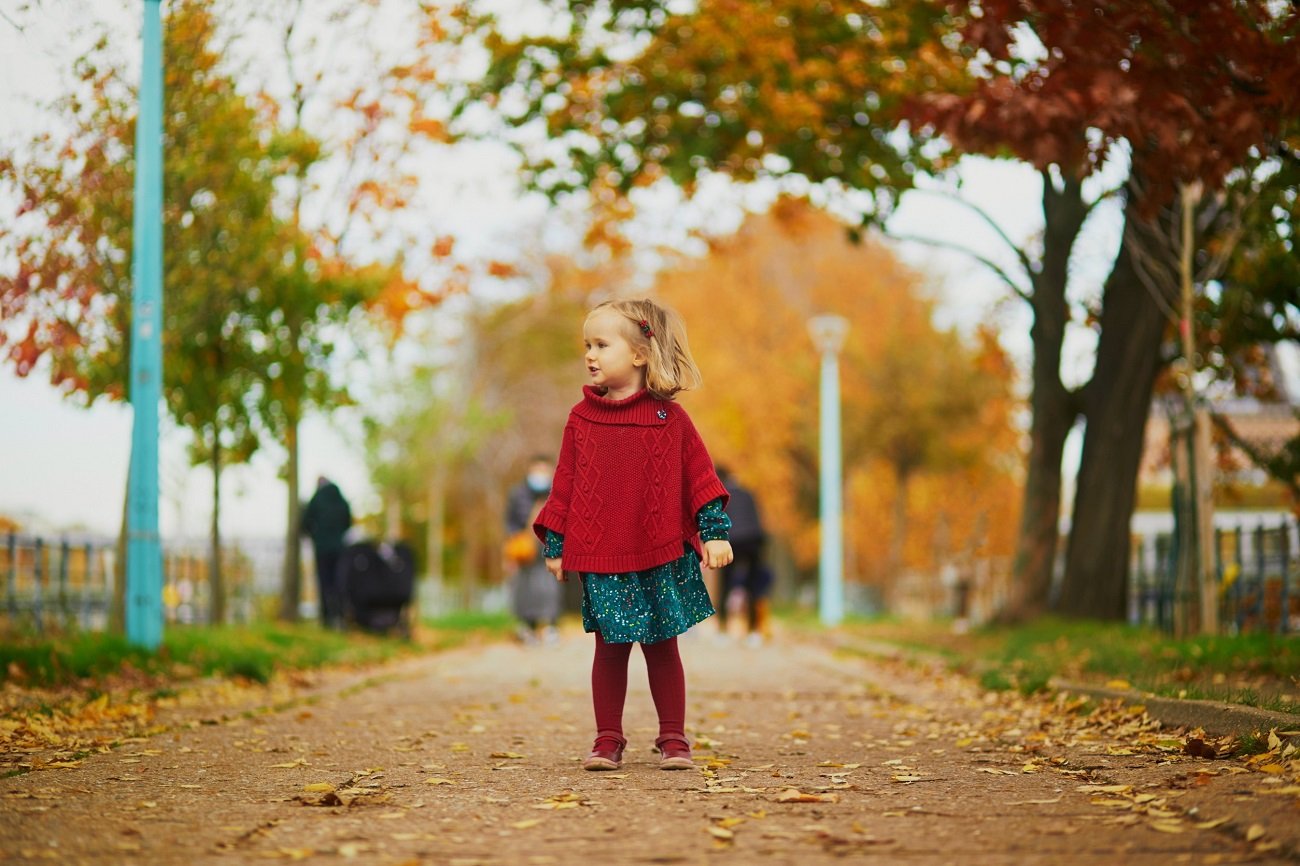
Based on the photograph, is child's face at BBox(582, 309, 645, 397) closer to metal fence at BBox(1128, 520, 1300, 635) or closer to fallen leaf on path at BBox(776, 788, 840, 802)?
fallen leaf on path at BBox(776, 788, 840, 802)

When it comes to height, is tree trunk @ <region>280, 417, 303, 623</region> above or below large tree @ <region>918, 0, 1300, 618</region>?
below

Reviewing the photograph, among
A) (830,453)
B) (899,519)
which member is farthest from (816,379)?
(830,453)

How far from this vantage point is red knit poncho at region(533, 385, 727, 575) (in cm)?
605

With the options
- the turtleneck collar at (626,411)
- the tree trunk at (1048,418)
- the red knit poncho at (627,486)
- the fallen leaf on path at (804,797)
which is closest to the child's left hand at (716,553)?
the red knit poncho at (627,486)

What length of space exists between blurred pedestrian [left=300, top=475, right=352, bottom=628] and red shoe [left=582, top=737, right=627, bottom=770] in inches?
511

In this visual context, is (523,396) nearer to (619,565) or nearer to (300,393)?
(300,393)

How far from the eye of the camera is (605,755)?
6.07 m

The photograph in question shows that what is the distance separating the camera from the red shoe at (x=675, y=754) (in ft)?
19.8

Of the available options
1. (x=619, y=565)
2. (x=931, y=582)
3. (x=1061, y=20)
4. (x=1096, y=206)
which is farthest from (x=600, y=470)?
(x=931, y=582)

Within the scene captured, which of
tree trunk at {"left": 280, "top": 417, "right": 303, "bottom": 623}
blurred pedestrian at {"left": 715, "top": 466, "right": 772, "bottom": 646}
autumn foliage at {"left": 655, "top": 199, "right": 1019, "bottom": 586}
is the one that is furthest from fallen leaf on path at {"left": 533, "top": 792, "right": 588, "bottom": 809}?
autumn foliage at {"left": 655, "top": 199, "right": 1019, "bottom": 586}

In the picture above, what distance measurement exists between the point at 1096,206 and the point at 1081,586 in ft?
12.8

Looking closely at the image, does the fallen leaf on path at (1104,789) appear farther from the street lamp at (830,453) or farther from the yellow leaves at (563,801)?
the street lamp at (830,453)

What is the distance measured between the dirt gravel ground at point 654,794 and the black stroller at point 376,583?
8598 millimetres

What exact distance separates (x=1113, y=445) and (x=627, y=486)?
10.9 meters
